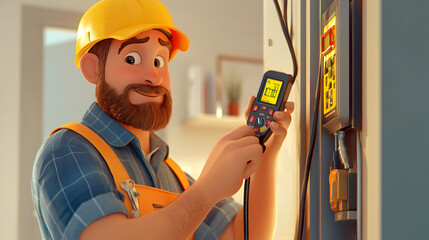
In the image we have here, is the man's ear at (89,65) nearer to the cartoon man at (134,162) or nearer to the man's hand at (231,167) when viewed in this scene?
the cartoon man at (134,162)

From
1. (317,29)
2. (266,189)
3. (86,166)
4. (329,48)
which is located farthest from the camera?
(266,189)

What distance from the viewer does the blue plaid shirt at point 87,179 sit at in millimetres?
936

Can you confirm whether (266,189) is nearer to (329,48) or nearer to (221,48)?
(329,48)

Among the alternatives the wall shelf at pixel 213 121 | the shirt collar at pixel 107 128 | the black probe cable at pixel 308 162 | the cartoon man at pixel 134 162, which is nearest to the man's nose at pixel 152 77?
the cartoon man at pixel 134 162

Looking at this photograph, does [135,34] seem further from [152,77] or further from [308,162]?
[308,162]

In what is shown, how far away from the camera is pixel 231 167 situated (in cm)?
93

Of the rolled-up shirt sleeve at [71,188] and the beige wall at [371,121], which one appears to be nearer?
the beige wall at [371,121]

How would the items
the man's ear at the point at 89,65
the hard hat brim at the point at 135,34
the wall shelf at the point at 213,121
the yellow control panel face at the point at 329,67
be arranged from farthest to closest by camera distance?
1. the wall shelf at the point at 213,121
2. the man's ear at the point at 89,65
3. the hard hat brim at the point at 135,34
4. the yellow control panel face at the point at 329,67

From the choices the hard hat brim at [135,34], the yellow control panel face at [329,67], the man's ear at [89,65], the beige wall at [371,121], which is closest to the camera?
the beige wall at [371,121]

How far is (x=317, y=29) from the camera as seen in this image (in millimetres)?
889

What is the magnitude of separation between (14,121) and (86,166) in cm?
216

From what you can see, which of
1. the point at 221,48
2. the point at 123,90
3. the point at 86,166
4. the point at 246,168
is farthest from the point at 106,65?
the point at 221,48

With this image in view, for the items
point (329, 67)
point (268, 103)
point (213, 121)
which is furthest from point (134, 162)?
point (213, 121)

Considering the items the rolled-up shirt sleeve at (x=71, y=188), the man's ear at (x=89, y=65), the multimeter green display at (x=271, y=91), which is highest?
the man's ear at (x=89, y=65)
